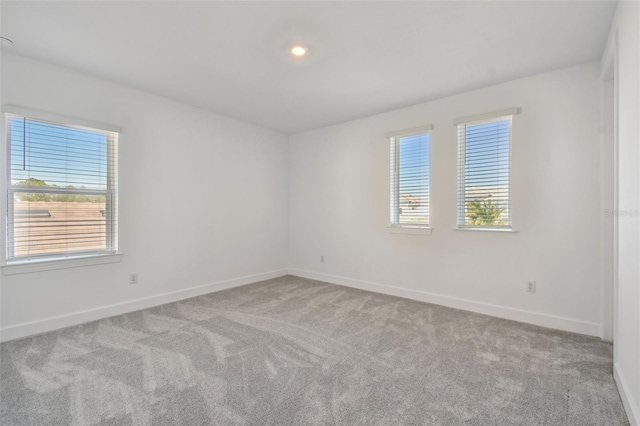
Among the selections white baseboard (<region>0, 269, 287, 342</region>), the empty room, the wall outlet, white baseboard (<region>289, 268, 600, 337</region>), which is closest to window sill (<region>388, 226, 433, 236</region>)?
the empty room

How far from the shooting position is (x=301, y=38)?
244 centimetres

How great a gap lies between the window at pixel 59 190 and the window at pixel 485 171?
4.16 meters

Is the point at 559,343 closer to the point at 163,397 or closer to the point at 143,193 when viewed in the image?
the point at 163,397

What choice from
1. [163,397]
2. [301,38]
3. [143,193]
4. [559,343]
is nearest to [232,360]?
[163,397]

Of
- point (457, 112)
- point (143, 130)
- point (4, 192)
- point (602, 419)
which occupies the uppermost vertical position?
point (457, 112)

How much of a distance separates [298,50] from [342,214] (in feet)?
8.96

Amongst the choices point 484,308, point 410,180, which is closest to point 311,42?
point 410,180

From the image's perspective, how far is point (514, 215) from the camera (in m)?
3.22

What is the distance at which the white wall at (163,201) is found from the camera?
2865mm

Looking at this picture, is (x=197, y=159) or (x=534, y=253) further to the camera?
(x=197, y=159)

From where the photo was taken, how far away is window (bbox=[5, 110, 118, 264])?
276 centimetres

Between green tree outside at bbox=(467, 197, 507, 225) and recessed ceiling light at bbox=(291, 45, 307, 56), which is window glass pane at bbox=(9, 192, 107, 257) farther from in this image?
green tree outside at bbox=(467, 197, 507, 225)

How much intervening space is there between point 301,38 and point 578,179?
9.79 ft

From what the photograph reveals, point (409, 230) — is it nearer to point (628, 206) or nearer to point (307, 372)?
point (628, 206)
